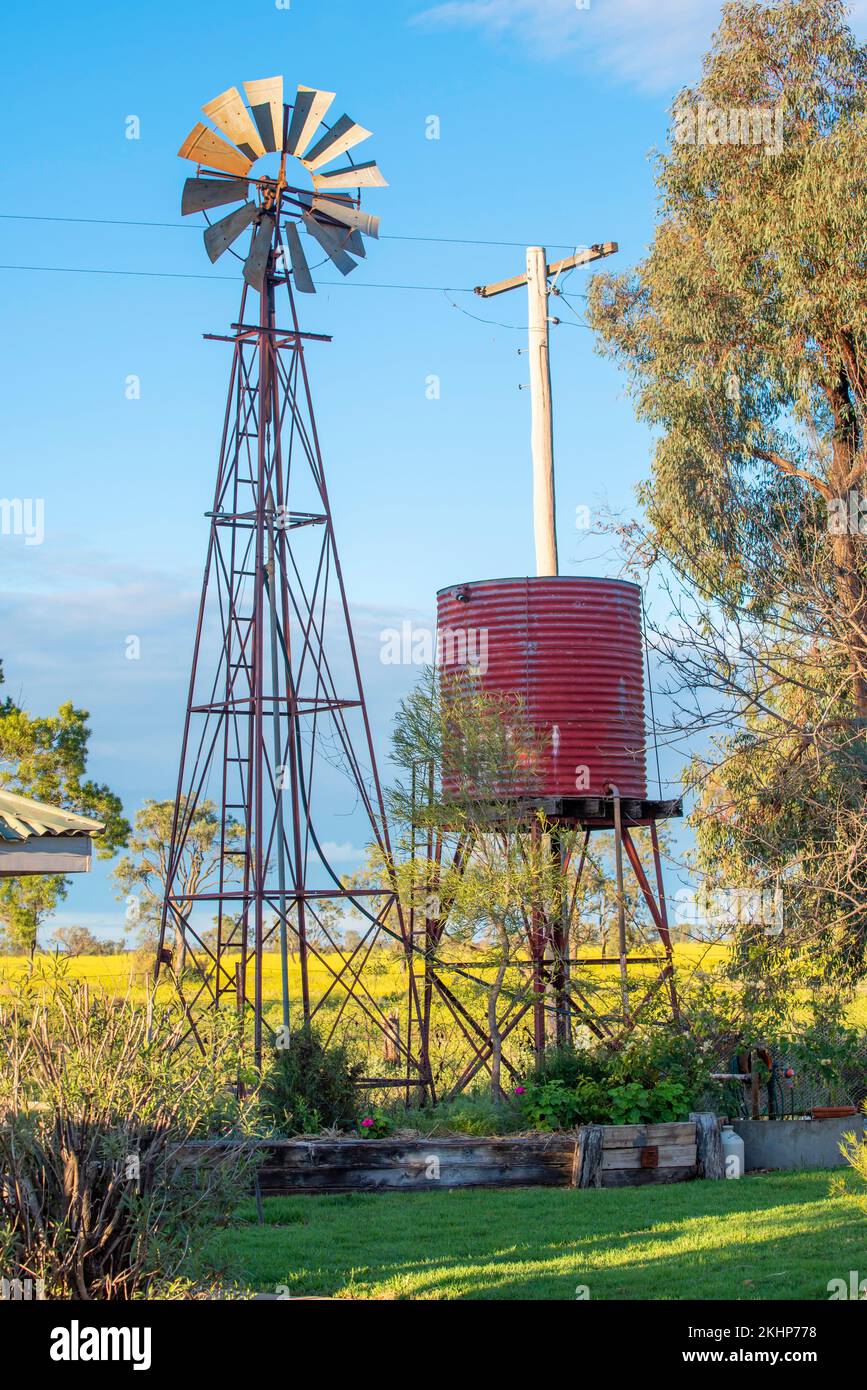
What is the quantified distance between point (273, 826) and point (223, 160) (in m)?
6.52

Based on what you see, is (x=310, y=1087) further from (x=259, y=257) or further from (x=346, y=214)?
(x=346, y=214)

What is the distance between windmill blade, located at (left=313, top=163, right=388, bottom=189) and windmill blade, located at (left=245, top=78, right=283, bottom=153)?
2.03 ft

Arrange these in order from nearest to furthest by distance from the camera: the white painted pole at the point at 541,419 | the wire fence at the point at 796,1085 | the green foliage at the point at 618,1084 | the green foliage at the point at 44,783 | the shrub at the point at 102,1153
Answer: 1. the shrub at the point at 102,1153
2. the green foliage at the point at 618,1084
3. the wire fence at the point at 796,1085
4. the white painted pole at the point at 541,419
5. the green foliage at the point at 44,783

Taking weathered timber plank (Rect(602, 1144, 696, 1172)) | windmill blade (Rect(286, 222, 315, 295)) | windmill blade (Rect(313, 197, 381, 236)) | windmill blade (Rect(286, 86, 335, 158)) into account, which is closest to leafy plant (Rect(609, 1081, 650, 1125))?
weathered timber plank (Rect(602, 1144, 696, 1172))

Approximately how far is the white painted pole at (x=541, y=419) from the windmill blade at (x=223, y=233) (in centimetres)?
408

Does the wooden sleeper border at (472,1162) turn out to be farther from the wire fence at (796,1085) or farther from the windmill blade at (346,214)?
the windmill blade at (346,214)

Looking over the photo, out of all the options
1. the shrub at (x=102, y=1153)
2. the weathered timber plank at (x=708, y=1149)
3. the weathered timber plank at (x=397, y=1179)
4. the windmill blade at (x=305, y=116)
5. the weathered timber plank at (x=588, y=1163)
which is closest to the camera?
the shrub at (x=102, y=1153)

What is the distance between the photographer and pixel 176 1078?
646cm

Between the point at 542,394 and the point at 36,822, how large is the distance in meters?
9.75

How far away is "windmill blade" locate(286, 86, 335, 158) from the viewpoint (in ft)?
47.4

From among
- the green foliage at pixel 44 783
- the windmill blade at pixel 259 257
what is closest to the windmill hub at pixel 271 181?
the windmill blade at pixel 259 257

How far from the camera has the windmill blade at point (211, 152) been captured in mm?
14258

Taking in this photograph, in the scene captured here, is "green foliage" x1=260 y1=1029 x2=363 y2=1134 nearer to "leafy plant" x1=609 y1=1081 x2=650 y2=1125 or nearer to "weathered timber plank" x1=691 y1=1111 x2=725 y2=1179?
"leafy plant" x1=609 y1=1081 x2=650 y2=1125
